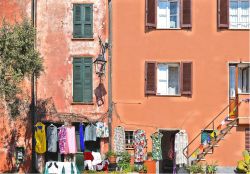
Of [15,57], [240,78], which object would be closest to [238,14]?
[240,78]

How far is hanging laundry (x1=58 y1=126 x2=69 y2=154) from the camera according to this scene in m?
28.1

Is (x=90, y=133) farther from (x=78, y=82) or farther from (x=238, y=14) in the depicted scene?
(x=238, y=14)

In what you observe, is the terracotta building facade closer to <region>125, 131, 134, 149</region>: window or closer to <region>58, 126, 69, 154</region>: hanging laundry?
<region>58, 126, 69, 154</region>: hanging laundry

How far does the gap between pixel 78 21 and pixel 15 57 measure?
16.3 ft

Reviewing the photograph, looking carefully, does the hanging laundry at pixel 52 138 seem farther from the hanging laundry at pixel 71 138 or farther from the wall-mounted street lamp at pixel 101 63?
the wall-mounted street lamp at pixel 101 63

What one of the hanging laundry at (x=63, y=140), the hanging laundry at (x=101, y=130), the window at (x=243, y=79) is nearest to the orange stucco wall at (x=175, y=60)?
the hanging laundry at (x=101, y=130)

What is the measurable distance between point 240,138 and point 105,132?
650 centimetres

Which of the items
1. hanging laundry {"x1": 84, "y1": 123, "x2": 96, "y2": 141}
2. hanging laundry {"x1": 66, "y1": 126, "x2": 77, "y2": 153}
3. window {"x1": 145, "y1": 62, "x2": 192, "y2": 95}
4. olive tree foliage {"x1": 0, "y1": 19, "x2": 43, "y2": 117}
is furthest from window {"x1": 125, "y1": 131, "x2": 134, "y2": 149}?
olive tree foliage {"x1": 0, "y1": 19, "x2": 43, "y2": 117}

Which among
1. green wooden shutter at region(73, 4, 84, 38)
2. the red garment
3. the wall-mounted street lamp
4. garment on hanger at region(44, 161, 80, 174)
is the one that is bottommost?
garment on hanger at region(44, 161, 80, 174)

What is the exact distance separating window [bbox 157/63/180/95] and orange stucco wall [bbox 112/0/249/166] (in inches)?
17.5

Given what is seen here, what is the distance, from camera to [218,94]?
94.9 ft

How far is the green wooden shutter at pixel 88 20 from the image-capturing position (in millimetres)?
29312

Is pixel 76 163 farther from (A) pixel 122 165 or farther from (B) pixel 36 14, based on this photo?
(B) pixel 36 14

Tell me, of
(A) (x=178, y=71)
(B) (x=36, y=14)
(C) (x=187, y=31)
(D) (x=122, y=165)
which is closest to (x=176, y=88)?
(A) (x=178, y=71)
